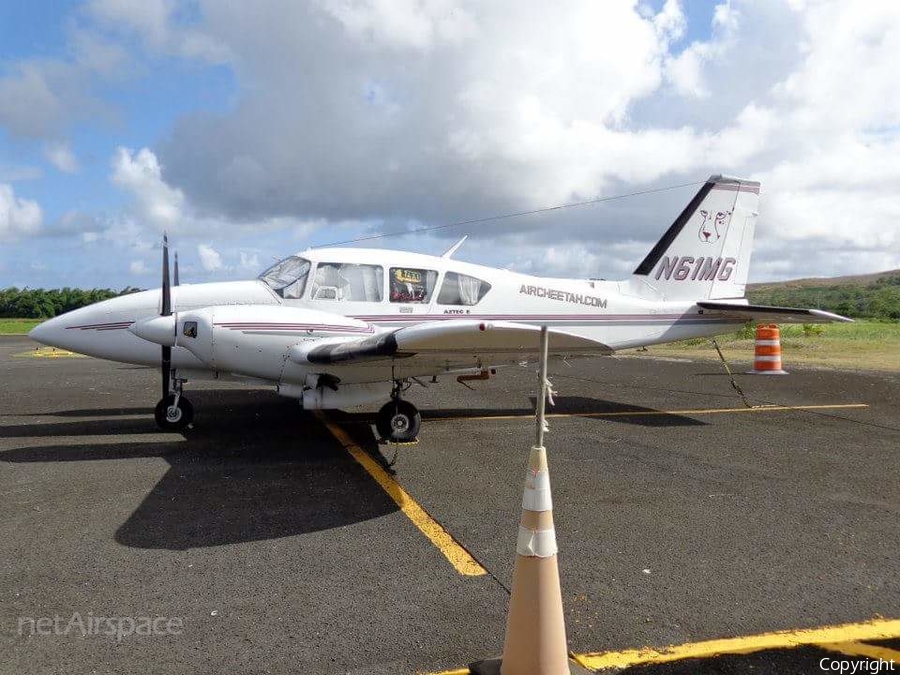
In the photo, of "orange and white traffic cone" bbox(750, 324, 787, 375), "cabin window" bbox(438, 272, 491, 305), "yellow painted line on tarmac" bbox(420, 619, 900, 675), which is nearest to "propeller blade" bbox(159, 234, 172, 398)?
"cabin window" bbox(438, 272, 491, 305)

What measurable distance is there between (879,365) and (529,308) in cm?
1202

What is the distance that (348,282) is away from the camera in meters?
8.16

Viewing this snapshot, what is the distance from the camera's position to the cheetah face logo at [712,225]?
1019cm

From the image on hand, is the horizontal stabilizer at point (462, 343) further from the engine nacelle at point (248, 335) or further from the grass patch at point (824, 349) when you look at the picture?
the grass patch at point (824, 349)

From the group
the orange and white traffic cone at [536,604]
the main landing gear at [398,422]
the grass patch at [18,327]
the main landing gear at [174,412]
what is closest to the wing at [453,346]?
the main landing gear at [398,422]

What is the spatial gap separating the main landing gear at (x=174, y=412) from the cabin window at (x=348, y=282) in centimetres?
221

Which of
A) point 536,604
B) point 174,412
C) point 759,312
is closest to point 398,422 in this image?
point 174,412

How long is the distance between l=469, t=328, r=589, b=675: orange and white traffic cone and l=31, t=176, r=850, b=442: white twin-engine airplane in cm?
225

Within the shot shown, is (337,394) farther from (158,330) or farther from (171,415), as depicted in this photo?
(171,415)

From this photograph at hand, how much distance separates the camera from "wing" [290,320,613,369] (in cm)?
490

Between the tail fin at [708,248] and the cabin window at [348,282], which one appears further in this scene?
the tail fin at [708,248]

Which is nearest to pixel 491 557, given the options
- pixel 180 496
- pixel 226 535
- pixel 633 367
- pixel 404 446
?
pixel 226 535

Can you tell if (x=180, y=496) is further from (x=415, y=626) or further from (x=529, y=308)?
(x=529, y=308)

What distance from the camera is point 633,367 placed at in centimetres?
1598
